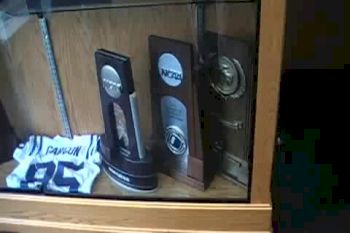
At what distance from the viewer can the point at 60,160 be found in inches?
51.3

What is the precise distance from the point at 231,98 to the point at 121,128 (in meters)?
0.28

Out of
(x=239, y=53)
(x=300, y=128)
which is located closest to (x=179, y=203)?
(x=239, y=53)

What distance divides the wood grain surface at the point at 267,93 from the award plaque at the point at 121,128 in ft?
0.86

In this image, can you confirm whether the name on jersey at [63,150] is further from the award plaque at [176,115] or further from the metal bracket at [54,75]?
the award plaque at [176,115]

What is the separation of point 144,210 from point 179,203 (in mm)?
86

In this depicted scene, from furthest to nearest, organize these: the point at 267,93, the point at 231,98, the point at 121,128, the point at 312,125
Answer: the point at 312,125 < the point at 121,128 < the point at 231,98 < the point at 267,93

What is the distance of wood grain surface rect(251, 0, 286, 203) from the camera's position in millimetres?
924

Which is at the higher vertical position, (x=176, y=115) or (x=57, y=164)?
(x=176, y=115)

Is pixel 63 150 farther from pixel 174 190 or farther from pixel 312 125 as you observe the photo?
pixel 312 125

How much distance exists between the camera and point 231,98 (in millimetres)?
1141

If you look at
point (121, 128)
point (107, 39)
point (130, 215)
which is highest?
point (107, 39)

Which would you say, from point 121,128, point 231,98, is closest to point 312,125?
point 231,98

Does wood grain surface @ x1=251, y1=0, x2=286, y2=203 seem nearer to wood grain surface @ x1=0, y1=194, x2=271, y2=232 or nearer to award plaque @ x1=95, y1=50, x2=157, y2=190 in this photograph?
wood grain surface @ x1=0, y1=194, x2=271, y2=232

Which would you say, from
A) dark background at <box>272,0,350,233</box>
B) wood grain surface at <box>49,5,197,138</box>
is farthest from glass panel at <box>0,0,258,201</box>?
dark background at <box>272,0,350,233</box>
